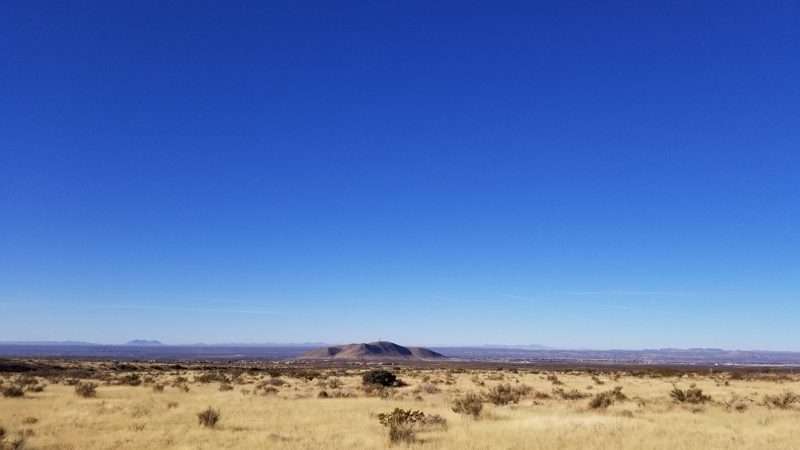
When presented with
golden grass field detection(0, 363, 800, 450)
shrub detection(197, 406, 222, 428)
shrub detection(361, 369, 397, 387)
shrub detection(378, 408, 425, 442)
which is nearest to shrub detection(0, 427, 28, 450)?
golden grass field detection(0, 363, 800, 450)

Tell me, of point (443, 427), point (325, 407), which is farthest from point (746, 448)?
point (325, 407)

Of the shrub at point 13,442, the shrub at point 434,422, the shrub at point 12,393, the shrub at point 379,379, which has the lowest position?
the shrub at point 379,379

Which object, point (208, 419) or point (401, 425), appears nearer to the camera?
point (401, 425)

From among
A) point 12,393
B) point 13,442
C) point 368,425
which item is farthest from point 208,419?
point 12,393

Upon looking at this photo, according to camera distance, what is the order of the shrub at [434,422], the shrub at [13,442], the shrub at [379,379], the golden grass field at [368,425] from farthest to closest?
the shrub at [379,379], the shrub at [434,422], the golden grass field at [368,425], the shrub at [13,442]

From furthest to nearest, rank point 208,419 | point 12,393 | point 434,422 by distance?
point 12,393
point 434,422
point 208,419

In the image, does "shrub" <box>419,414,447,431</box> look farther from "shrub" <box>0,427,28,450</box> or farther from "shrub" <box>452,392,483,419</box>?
"shrub" <box>0,427,28,450</box>

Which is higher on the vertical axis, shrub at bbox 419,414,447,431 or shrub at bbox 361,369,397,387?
shrub at bbox 419,414,447,431

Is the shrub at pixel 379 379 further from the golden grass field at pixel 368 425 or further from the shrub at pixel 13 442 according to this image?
the shrub at pixel 13 442

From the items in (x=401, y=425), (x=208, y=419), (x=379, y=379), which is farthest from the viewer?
(x=379, y=379)

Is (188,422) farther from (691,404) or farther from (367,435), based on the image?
(691,404)

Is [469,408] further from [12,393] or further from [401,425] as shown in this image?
[12,393]

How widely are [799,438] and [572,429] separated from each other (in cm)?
610

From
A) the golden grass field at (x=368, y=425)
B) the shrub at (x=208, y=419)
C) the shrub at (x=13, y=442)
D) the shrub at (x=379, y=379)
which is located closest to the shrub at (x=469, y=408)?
the golden grass field at (x=368, y=425)
